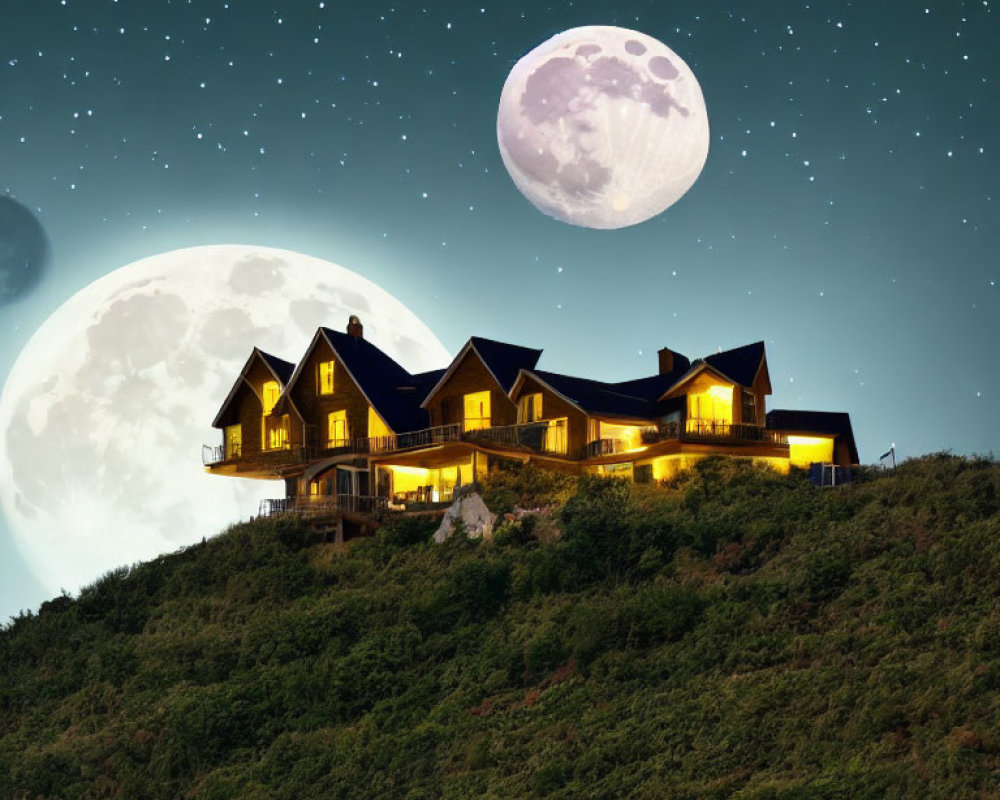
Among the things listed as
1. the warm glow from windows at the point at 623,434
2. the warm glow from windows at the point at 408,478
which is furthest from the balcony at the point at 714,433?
the warm glow from windows at the point at 408,478

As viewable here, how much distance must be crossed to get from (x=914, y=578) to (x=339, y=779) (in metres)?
14.6

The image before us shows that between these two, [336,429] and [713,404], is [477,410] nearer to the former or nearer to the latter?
[336,429]

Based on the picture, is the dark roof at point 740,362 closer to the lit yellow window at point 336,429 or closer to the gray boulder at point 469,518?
the gray boulder at point 469,518

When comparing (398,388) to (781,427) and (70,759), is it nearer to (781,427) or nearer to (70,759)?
(781,427)

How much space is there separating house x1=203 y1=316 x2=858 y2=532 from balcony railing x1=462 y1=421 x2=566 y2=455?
6 cm

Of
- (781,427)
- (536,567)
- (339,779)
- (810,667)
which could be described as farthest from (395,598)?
(781,427)

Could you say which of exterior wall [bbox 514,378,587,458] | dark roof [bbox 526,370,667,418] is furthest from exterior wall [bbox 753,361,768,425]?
exterior wall [bbox 514,378,587,458]

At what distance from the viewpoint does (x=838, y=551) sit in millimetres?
34406

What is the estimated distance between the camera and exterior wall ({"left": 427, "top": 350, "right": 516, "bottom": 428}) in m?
59.3

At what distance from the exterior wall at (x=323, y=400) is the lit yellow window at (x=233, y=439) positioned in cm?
533

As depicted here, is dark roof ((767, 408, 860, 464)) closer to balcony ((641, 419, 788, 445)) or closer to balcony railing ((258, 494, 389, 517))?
balcony ((641, 419, 788, 445))

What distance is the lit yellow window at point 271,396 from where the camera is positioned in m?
65.4

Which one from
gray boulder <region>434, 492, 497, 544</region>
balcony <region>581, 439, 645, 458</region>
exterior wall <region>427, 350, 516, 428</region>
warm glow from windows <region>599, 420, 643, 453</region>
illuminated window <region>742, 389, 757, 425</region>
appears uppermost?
exterior wall <region>427, 350, 516, 428</region>

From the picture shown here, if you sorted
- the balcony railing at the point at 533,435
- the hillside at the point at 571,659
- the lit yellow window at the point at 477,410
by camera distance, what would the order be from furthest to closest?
the lit yellow window at the point at 477,410, the balcony railing at the point at 533,435, the hillside at the point at 571,659
